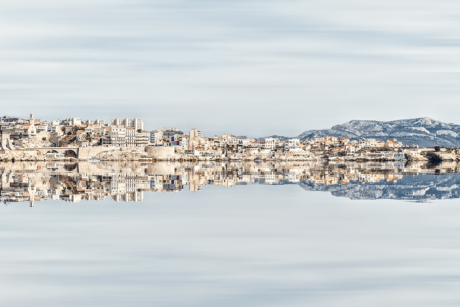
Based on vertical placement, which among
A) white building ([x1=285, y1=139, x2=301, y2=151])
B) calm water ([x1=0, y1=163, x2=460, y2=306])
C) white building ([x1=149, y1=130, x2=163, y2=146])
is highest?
white building ([x1=149, y1=130, x2=163, y2=146])

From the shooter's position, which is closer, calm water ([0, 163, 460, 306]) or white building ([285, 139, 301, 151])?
calm water ([0, 163, 460, 306])

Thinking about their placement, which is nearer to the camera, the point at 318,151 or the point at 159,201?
the point at 159,201

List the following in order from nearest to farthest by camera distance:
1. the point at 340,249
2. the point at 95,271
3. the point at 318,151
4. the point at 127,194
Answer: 1. the point at 95,271
2. the point at 340,249
3. the point at 127,194
4. the point at 318,151

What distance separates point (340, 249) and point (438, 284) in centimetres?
219

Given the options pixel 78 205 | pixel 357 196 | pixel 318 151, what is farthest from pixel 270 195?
pixel 318 151

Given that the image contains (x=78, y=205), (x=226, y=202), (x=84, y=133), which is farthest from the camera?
(x=84, y=133)

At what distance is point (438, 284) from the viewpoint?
6836 millimetres

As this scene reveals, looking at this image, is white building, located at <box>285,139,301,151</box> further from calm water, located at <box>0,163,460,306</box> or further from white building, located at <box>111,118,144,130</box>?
calm water, located at <box>0,163,460,306</box>

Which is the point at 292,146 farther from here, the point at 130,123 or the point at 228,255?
the point at 228,255


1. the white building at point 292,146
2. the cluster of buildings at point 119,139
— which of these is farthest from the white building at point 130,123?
the white building at point 292,146

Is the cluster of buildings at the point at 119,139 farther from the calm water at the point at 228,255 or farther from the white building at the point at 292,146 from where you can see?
the calm water at the point at 228,255

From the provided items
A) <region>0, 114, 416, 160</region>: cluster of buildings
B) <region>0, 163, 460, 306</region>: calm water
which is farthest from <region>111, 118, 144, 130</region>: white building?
<region>0, 163, 460, 306</region>: calm water

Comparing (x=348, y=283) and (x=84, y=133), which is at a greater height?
(x=84, y=133)

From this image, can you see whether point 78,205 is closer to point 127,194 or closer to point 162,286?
point 127,194
